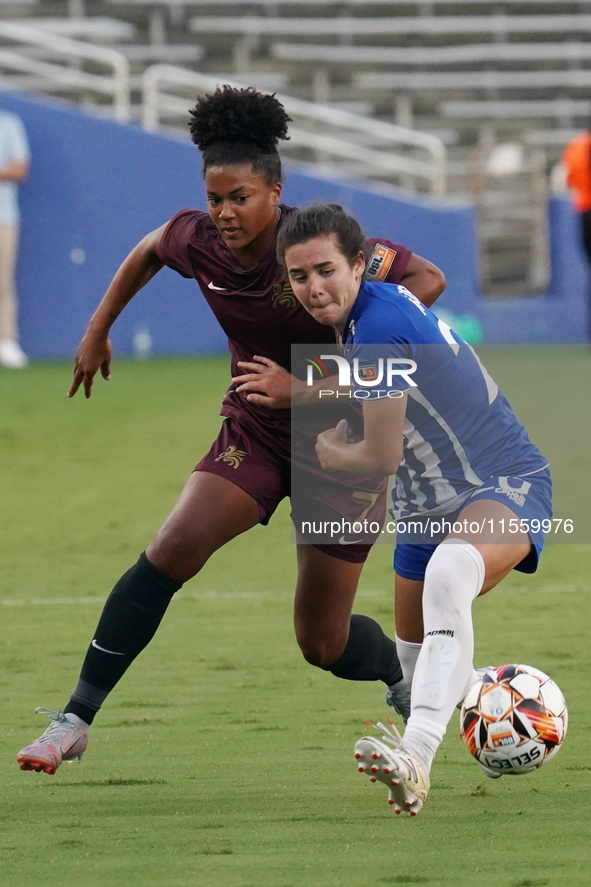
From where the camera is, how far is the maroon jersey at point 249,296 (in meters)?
4.20

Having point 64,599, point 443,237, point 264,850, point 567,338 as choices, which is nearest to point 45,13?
point 443,237

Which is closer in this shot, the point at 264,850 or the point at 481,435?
the point at 264,850

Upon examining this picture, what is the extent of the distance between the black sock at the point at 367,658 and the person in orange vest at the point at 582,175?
→ 10.7m

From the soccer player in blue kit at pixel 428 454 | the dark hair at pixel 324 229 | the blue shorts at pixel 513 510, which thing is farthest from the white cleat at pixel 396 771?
the dark hair at pixel 324 229

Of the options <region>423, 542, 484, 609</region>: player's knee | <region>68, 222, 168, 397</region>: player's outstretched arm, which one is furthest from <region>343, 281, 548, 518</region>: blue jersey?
<region>68, 222, 168, 397</region>: player's outstretched arm

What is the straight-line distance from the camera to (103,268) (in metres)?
14.9

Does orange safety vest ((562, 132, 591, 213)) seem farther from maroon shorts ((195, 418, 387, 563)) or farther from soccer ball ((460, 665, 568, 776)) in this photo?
soccer ball ((460, 665, 568, 776))

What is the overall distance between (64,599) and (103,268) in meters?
8.76

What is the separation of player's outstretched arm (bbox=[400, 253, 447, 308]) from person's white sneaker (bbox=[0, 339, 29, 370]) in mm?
10407

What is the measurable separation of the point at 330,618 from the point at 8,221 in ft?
34.5

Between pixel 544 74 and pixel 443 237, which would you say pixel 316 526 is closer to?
pixel 443 237

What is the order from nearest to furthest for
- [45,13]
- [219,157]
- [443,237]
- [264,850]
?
1. [264,850]
2. [219,157]
3. [443,237]
4. [45,13]

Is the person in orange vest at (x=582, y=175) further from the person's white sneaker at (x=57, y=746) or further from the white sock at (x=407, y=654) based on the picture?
the person's white sneaker at (x=57, y=746)

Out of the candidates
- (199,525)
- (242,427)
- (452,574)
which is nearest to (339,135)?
(242,427)
